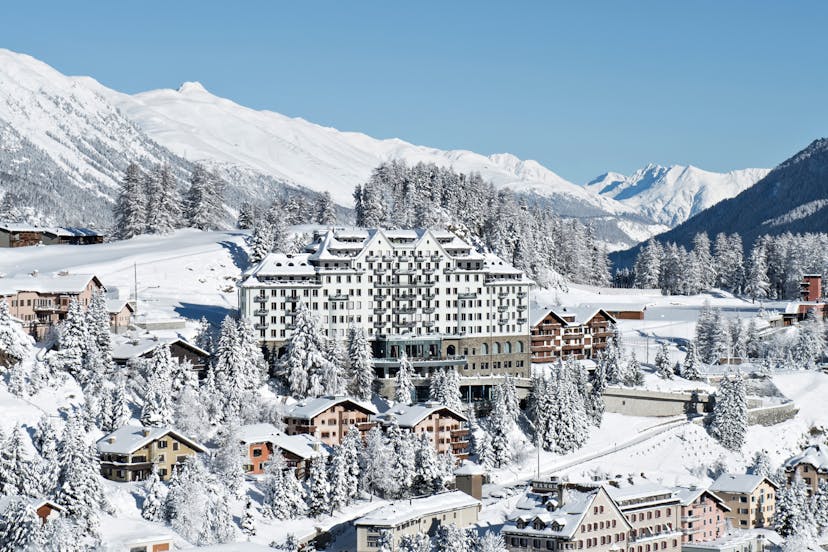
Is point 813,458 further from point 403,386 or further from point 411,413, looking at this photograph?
point 411,413

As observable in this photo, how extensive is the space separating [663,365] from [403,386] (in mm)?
34274

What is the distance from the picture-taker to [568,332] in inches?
5935

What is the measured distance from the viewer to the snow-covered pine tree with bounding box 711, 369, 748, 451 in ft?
447

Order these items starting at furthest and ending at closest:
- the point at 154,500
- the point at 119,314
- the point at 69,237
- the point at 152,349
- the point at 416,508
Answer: the point at 69,237
the point at 119,314
the point at 152,349
the point at 416,508
the point at 154,500

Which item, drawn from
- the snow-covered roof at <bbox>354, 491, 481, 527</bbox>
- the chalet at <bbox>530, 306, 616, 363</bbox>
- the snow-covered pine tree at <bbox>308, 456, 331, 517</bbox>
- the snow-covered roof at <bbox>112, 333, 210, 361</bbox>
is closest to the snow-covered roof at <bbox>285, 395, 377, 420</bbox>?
the snow-covered roof at <bbox>112, 333, 210, 361</bbox>

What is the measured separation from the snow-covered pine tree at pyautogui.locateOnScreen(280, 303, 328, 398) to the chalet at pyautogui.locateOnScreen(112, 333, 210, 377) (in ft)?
24.0

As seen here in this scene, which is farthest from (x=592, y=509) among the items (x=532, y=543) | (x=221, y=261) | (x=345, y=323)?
(x=221, y=261)

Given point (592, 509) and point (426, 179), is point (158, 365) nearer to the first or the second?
point (592, 509)

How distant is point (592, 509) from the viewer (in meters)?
103

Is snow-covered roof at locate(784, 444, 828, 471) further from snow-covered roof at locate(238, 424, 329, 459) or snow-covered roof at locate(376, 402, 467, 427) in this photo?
snow-covered roof at locate(238, 424, 329, 459)

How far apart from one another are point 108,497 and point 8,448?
25.0 ft

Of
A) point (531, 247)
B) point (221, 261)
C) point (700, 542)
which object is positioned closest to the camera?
point (700, 542)

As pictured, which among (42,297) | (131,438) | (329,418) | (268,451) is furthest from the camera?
(42,297)

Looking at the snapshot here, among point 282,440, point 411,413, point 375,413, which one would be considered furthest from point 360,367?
point 282,440
